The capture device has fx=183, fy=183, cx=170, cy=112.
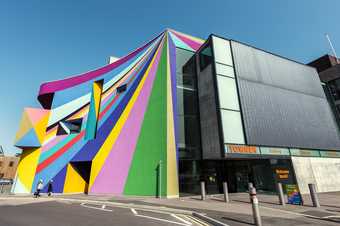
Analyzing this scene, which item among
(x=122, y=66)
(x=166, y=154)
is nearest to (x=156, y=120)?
(x=166, y=154)

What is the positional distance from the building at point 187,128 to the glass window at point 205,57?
0.41 ft

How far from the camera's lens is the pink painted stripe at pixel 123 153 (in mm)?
15797

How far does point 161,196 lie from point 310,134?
1683cm

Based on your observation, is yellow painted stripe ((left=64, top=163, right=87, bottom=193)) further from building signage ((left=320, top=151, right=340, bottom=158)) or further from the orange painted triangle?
building signage ((left=320, top=151, right=340, bottom=158))

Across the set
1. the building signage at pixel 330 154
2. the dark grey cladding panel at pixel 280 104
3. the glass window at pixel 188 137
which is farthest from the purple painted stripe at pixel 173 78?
the building signage at pixel 330 154

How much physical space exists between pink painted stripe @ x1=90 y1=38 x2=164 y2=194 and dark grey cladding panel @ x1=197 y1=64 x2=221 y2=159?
5.02 metres

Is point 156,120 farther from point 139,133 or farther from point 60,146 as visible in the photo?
point 60,146

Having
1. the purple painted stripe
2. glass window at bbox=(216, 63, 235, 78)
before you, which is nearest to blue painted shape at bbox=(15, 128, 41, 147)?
the purple painted stripe

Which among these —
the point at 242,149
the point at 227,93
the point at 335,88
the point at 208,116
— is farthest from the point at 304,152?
the point at 335,88

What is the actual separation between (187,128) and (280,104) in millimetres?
10169

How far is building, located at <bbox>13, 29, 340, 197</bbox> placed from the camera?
1535 cm

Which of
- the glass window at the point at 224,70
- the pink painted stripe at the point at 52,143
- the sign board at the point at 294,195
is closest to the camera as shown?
the sign board at the point at 294,195

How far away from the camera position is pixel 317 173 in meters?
17.2

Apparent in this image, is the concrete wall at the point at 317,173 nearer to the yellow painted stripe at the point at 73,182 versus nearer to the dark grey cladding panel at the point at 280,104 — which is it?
the dark grey cladding panel at the point at 280,104
